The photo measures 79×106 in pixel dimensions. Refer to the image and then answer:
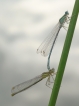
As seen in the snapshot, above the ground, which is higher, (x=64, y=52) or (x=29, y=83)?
(x=64, y=52)

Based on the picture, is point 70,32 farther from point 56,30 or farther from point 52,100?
point 56,30

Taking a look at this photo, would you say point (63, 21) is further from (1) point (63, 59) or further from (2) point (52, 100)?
(2) point (52, 100)

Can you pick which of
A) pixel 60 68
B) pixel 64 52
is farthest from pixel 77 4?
pixel 60 68

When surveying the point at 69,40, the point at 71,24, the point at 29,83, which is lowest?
the point at 29,83

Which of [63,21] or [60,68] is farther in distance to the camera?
[63,21]

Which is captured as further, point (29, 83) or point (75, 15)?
point (29, 83)

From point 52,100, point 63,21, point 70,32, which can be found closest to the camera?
point 70,32

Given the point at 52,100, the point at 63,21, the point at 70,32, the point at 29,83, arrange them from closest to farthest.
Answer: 1. the point at 70,32
2. the point at 52,100
3. the point at 63,21
4. the point at 29,83

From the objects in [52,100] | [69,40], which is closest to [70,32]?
[69,40]

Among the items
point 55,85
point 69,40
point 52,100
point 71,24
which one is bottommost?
point 52,100
